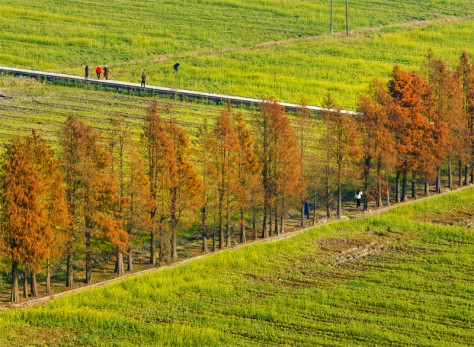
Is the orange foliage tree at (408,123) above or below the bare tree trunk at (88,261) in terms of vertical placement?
above

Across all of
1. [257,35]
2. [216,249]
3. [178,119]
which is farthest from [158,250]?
[257,35]

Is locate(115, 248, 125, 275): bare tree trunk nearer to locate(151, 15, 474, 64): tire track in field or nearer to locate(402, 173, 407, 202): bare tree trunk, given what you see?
locate(402, 173, 407, 202): bare tree trunk

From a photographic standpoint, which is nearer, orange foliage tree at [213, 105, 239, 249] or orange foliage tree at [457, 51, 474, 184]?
orange foliage tree at [213, 105, 239, 249]

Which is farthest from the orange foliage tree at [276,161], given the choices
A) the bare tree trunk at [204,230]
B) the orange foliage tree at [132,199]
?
the orange foliage tree at [132,199]

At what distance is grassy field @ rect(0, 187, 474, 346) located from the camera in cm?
5459

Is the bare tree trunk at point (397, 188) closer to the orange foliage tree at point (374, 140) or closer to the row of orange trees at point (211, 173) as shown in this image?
the row of orange trees at point (211, 173)

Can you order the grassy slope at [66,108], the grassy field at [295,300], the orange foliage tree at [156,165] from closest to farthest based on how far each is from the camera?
1. the grassy field at [295,300]
2. the orange foliage tree at [156,165]
3. the grassy slope at [66,108]

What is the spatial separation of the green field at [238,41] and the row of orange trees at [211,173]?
91.9ft

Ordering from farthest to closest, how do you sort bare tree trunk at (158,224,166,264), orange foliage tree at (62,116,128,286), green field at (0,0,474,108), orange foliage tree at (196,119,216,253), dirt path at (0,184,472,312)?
1. green field at (0,0,474,108)
2. orange foliage tree at (196,119,216,253)
3. bare tree trunk at (158,224,166,264)
4. orange foliage tree at (62,116,128,286)
5. dirt path at (0,184,472,312)

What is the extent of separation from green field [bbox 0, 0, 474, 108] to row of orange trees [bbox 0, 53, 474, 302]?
28012mm

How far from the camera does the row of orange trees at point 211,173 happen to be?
62500 mm

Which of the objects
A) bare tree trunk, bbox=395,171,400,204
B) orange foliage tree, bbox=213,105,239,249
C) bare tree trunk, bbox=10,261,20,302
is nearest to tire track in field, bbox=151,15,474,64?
bare tree trunk, bbox=395,171,400,204

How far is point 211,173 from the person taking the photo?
234 ft

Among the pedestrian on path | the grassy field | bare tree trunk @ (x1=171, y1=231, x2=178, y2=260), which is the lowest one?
the grassy field
